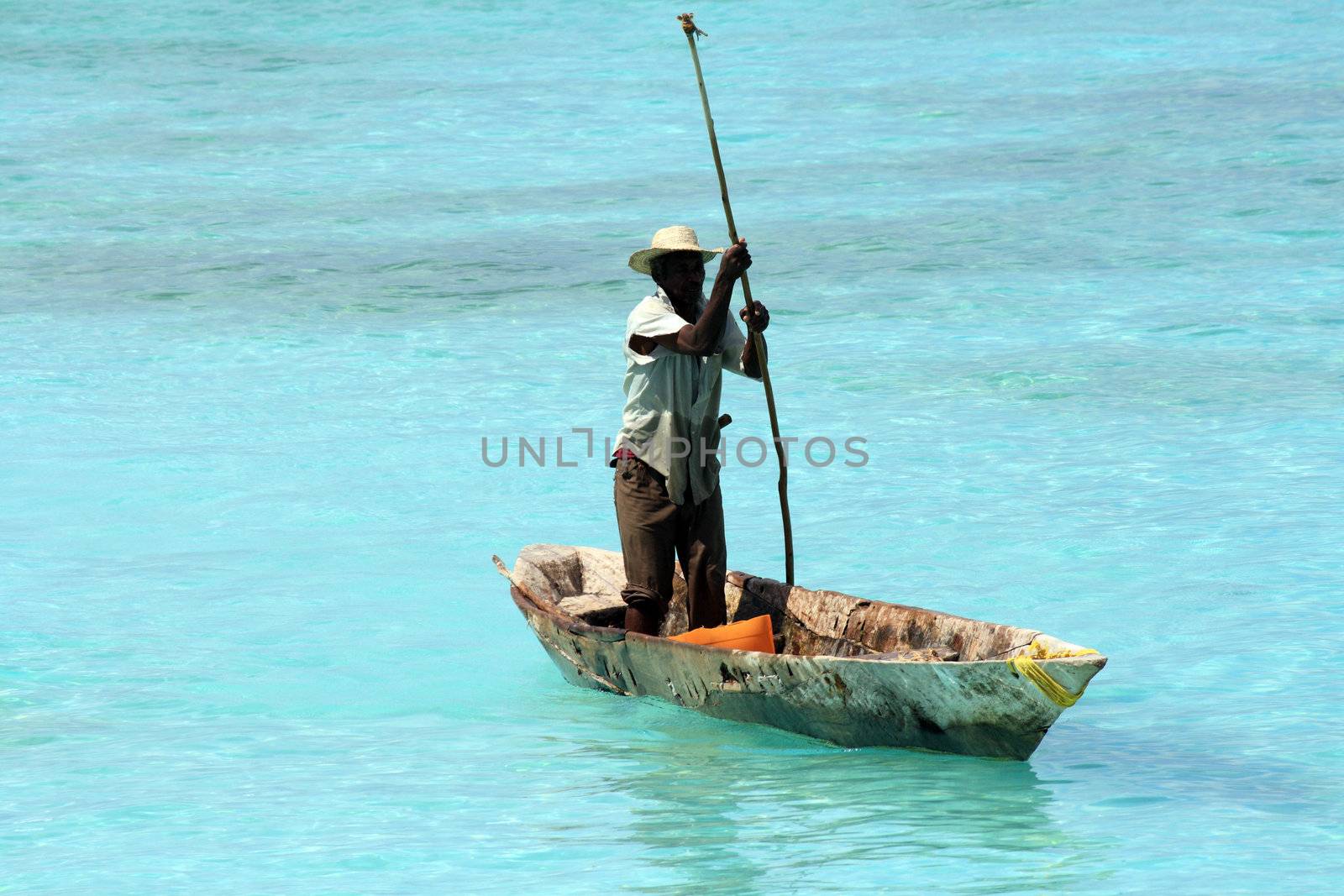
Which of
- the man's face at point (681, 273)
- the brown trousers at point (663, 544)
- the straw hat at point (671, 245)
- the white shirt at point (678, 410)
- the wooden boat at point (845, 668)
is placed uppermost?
the straw hat at point (671, 245)

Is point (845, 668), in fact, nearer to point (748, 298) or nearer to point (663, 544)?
Result: point (663, 544)

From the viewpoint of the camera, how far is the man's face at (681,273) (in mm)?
6445

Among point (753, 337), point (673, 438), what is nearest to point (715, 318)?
point (753, 337)

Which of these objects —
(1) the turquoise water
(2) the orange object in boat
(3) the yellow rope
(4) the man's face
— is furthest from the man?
(3) the yellow rope

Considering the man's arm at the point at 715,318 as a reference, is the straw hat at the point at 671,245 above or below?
above

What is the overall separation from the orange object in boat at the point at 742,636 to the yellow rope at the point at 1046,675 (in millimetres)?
1276

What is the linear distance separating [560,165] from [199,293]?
605 cm

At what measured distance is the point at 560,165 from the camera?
21.0 meters

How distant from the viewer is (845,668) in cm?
589

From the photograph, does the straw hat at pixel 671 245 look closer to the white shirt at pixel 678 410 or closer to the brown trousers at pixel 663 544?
the white shirt at pixel 678 410

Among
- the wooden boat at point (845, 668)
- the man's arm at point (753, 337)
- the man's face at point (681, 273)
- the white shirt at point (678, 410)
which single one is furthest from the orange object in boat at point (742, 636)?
the man's face at point (681, 273)

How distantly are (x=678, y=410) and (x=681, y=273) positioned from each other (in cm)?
51

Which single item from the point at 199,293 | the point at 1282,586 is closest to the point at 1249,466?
the point at 1282,586

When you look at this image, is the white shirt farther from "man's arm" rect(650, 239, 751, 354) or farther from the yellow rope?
the yellow rope
